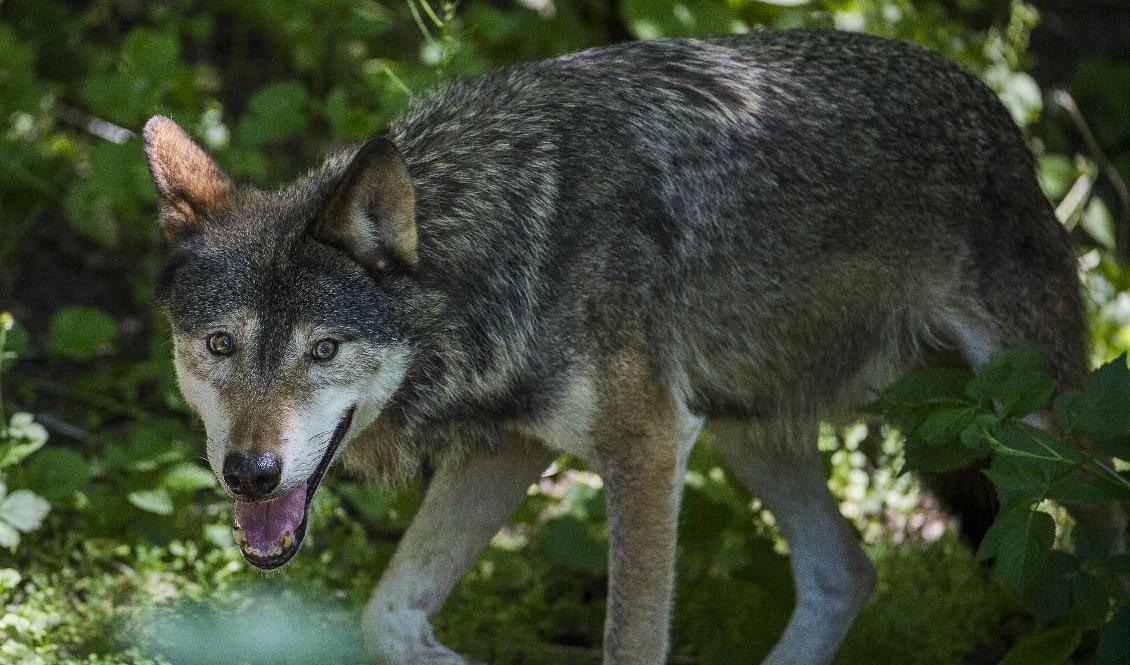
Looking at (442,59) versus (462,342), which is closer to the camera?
(462,342)

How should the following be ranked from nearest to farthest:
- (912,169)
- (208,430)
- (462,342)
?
(208,430), (462,342), (912,169)

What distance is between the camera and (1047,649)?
14.0 ft

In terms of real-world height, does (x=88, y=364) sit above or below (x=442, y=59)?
below

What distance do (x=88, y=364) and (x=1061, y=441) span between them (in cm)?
490

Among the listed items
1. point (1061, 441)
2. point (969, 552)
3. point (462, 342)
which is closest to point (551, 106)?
point (462, 342)

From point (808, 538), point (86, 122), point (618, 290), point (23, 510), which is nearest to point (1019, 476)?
point (618, 290)

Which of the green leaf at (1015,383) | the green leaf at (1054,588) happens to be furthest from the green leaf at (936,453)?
the green leaf at (1054,588)

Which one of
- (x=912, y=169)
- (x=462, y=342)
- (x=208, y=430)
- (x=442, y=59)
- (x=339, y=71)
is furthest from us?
(x=339, y=71)

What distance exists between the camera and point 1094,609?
423cm

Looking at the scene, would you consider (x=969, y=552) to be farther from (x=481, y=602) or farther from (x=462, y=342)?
(x=462, y=342)

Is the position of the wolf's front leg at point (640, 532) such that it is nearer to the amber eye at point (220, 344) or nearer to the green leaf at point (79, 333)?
the amber eye at point (220, 344)

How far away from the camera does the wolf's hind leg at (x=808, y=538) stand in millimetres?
5031

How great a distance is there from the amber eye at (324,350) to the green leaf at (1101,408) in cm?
199

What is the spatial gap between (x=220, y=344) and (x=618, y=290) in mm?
1151
